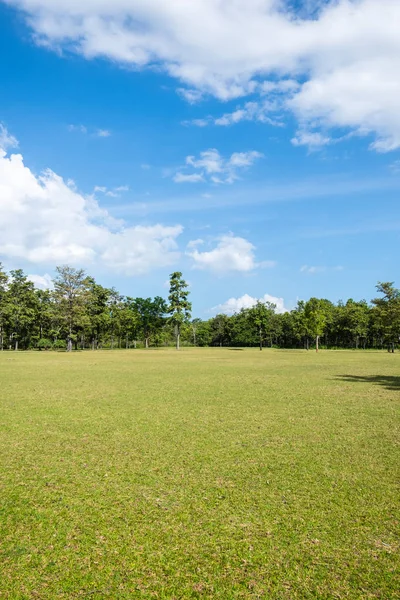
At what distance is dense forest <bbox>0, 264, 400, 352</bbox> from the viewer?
6353 centimetres

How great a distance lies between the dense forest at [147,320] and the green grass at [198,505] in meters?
28.4

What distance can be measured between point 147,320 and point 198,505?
91.0 metres

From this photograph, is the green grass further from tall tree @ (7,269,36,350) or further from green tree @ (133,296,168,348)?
green tree @ (133,296,168,348)

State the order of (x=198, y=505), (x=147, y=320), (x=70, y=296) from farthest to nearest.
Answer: (x=147, y=320) < (x=70, y=296) < (x=198, y=505)

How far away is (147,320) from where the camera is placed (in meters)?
95.5

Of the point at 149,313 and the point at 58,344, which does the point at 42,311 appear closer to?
the point at 58,344

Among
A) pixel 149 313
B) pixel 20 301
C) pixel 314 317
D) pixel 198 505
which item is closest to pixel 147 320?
pixel 149 313

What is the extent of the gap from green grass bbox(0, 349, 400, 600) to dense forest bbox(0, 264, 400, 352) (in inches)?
1118

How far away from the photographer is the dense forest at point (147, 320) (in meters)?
63.5

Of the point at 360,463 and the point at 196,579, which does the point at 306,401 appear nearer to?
the point at 360,463

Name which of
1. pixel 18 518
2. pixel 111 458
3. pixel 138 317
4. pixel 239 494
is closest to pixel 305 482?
pixel 239 494

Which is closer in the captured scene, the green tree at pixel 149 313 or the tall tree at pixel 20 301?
the tall tree at pixel 20 301

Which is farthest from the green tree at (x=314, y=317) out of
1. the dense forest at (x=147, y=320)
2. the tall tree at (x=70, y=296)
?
the tall tree at (x=70, y=296)

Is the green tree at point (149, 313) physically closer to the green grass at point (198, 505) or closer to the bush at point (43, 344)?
the bush at point (43, 344)
